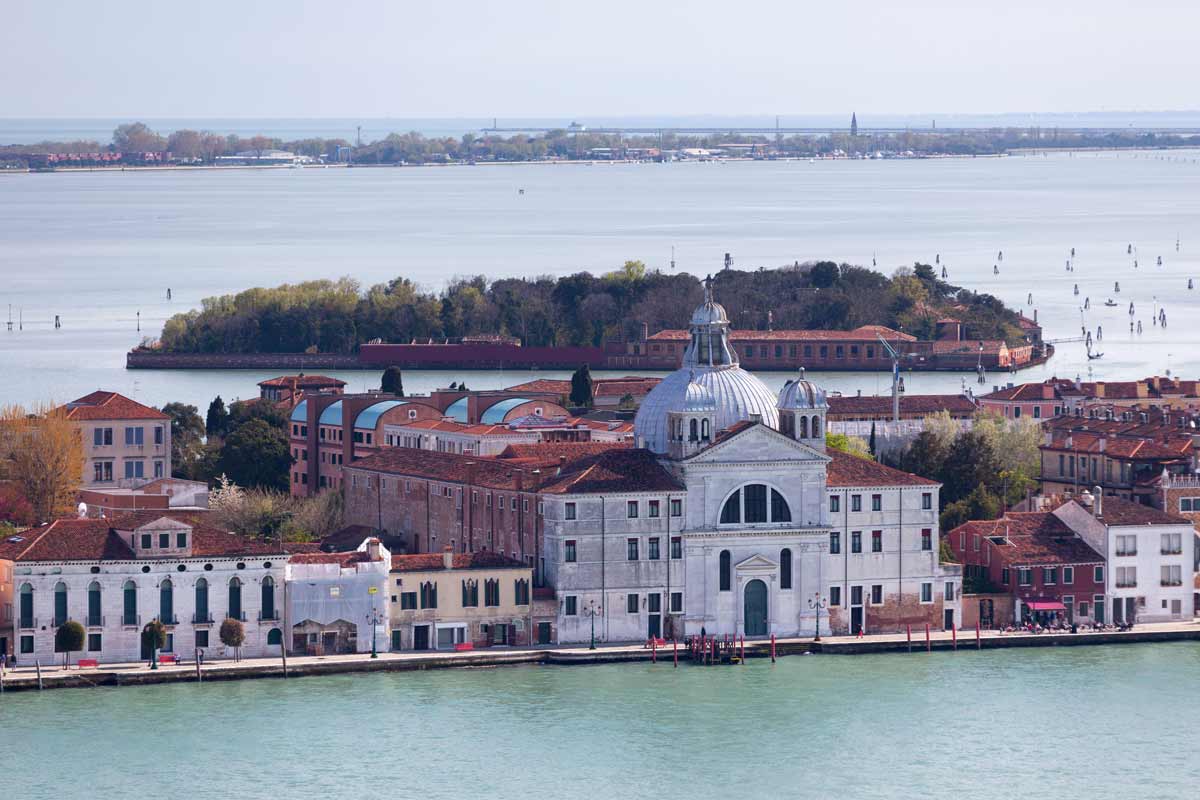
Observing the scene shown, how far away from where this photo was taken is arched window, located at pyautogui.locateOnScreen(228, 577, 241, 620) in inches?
1617

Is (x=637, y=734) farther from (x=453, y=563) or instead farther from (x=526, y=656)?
(x=453, y=563)

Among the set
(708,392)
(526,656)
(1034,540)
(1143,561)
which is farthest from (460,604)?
(1143,561)

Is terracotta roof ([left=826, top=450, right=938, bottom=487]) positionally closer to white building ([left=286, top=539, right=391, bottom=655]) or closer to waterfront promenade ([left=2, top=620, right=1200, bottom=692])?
waterfront promenade ([left=2, top=620, right=1200, bottom=692])

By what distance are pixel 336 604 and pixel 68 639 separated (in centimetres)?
362

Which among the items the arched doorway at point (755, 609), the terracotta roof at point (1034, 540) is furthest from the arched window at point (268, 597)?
the terracotta roof at point (1034, 540)

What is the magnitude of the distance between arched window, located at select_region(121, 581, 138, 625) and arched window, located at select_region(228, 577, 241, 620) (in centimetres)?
125

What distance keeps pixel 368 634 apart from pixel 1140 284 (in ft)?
296

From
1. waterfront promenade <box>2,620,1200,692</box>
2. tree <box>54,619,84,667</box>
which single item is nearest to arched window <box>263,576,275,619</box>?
waterfront promenade <box>2,620,1200,692</box>

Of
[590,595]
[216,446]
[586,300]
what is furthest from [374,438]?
[586,300]

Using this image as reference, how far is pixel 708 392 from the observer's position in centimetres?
4416

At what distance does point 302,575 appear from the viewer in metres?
41.5

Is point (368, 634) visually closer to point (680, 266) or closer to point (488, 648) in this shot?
point (488, 648)

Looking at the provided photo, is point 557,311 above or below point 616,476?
below

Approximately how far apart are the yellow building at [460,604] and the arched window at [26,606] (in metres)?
4.81
